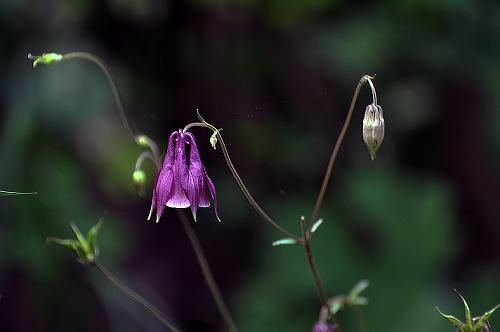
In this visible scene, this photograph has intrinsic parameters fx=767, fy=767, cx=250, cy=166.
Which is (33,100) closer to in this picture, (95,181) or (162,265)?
(95,181)

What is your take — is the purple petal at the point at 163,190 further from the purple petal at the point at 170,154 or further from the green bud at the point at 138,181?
the green bud at the point at 138,181

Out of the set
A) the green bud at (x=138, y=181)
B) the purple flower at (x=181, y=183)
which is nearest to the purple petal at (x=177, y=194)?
the purple flower at (x=181, y=183)

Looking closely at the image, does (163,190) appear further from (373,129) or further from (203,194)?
(373,129)

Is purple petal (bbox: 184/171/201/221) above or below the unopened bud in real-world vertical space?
below

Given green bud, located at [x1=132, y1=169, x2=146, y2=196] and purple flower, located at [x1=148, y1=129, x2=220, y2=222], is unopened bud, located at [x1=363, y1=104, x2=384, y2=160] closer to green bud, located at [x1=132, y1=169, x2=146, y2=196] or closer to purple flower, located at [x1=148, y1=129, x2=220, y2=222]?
purple flower, located at [x1=148, y1=129, x2=220, y2=222]

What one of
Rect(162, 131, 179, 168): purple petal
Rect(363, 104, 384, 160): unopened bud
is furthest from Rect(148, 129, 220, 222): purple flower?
Rect(363, 104, 384, 160): unopened bud

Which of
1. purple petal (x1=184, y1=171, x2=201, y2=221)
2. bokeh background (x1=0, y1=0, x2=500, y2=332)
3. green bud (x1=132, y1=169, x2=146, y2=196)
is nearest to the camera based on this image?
purple petal (x1=184, y1=171, x2=201, y2=221)
